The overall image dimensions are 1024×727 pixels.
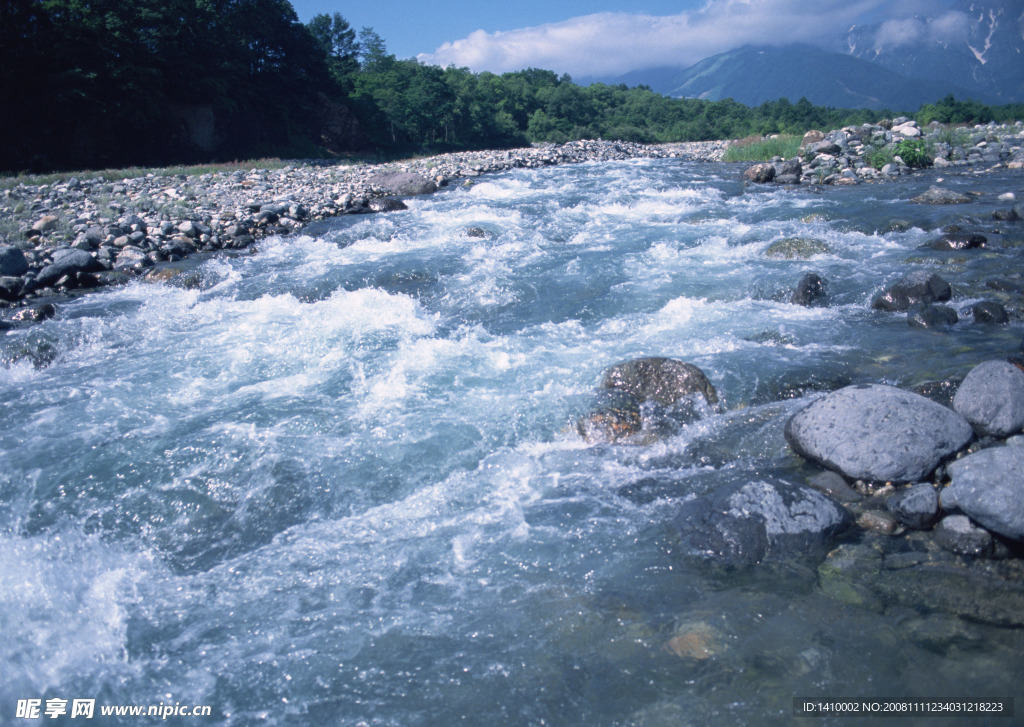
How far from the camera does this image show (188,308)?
870 centimetres

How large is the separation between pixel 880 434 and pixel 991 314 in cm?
365

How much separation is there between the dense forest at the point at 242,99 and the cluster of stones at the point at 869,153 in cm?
941

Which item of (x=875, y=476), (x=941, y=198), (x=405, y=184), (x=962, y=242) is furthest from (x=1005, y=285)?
(x=405, y=184)

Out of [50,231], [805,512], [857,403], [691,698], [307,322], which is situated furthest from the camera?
[50,231]

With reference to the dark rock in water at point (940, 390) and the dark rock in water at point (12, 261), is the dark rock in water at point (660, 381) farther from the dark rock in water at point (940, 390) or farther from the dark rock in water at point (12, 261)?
the dark rock in water at point (12, 261)

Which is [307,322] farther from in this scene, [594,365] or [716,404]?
[716,404]

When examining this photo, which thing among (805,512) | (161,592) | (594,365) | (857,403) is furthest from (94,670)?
(857,403)

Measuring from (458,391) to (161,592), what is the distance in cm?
310

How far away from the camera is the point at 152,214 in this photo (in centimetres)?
1331

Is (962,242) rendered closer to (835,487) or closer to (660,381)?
(660,381)

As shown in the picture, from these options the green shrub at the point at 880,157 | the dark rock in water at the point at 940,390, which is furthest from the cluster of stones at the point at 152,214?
the green shrub at the point at 880,157

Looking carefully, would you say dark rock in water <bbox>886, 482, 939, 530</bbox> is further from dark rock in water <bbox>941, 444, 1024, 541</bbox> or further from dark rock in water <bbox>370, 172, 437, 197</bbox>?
dark rock in water <bbox>370, 172, 437, 197</bbox>

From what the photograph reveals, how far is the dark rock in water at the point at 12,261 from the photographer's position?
938 centimetres

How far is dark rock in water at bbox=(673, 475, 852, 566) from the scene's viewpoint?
11.3ft
